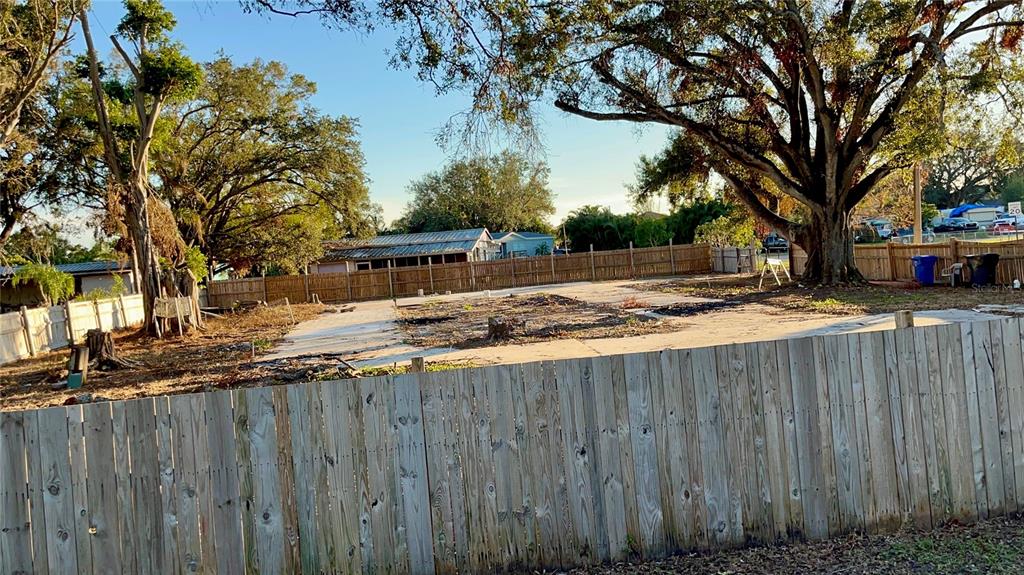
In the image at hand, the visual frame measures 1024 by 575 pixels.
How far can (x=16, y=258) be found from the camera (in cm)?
2628

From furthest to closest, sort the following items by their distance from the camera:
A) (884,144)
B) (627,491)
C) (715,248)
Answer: (715,248) < (884,144) < (627,491)

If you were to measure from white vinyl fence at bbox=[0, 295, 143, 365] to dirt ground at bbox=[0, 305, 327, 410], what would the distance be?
0.50m

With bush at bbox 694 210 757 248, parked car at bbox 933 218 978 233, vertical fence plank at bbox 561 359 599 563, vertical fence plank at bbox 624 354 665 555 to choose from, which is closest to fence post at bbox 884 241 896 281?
bush at bbox 694 210 757 248

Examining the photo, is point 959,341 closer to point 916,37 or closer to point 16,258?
point 916,37

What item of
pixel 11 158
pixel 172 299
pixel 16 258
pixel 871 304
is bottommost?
pixel 871 304

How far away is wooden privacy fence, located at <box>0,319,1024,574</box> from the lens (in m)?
3.41

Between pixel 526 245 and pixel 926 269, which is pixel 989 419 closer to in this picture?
pixel 926 269

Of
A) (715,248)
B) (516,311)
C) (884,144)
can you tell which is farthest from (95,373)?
(715,248)

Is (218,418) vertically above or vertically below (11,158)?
below

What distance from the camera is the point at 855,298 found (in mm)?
18531

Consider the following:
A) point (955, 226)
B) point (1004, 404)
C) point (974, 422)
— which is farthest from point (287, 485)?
point (955, 226)

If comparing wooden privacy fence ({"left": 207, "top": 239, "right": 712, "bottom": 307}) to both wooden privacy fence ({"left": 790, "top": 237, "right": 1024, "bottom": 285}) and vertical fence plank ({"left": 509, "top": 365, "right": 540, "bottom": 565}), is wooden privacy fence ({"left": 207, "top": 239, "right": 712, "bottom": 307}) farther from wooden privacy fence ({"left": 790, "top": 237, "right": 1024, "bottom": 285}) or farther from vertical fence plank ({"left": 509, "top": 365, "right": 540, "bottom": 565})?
vertical fence plank ({"left": 509, "top": 365, "right": 540, "bottom": 565})

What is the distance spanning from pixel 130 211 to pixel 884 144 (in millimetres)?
22367

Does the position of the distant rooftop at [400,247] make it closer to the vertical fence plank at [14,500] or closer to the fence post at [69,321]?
the fence post at [69,321]
